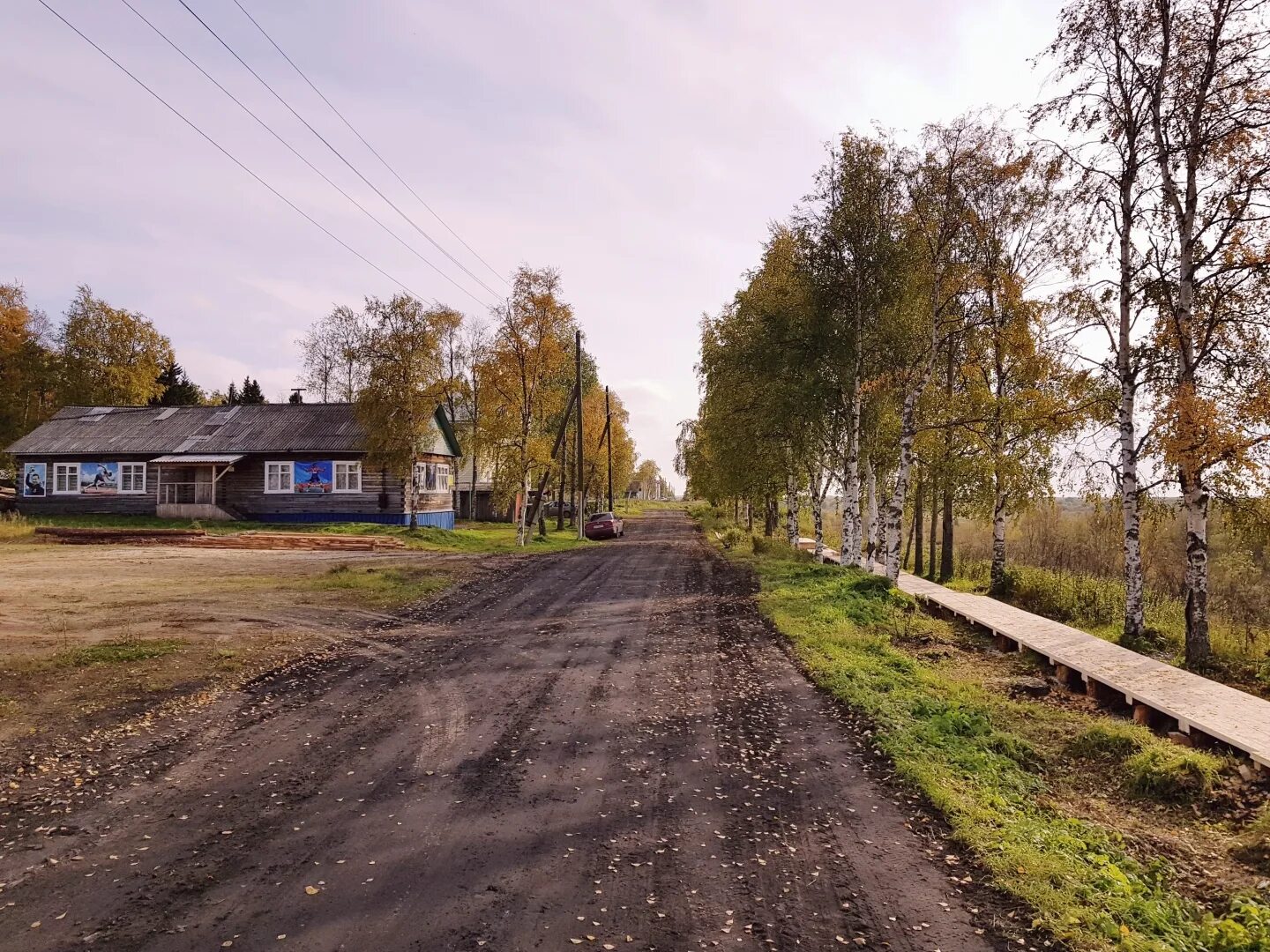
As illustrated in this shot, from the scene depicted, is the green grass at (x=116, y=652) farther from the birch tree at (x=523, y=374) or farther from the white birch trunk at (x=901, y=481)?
the birch tree at (x=523, y=374)

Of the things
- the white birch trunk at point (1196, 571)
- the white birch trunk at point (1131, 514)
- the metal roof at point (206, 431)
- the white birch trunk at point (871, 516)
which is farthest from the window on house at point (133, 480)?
the white birch trunk at point (1196, 571)

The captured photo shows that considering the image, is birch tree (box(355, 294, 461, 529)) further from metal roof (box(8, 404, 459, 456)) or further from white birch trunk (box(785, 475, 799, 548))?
white birch trunk (box(785, 475, 799, 548))

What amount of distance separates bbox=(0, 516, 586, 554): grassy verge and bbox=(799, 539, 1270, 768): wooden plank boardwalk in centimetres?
2105

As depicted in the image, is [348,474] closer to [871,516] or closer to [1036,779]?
[871,516]

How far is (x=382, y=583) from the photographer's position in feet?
62.4

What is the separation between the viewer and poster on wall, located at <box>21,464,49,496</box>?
39.5 metres

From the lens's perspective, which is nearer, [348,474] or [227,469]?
[227,469]


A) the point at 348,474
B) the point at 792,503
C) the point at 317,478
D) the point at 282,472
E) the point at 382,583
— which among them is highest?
the point at 282,472

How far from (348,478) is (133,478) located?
12.0m

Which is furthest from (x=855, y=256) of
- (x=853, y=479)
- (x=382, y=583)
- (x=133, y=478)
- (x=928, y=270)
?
(x=133, y=478)

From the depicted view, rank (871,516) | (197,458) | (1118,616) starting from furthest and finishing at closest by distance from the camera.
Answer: (197,458) → (871,516) → (1118,616)

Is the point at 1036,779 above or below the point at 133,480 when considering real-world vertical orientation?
below

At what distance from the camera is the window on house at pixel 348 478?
37719 mm

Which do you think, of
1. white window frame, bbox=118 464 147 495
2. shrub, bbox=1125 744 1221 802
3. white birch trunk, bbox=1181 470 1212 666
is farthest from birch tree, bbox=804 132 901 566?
white window frame, bbox=118 464 147 495
